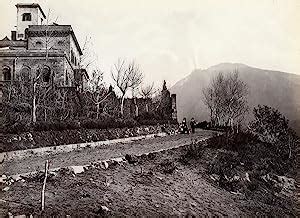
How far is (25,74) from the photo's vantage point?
35.4 feet

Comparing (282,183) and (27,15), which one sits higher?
(27,15)

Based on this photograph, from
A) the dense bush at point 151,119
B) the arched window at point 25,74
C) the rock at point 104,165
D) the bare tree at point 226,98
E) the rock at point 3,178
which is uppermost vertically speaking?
the arched window at point 25,74

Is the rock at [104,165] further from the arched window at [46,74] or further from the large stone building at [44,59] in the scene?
the arched window at [46,74]

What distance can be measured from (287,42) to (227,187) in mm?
2105

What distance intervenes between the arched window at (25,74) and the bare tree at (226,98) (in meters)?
4.96

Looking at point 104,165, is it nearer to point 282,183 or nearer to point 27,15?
point 282,183

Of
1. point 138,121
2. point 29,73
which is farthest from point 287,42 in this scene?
point 29,73

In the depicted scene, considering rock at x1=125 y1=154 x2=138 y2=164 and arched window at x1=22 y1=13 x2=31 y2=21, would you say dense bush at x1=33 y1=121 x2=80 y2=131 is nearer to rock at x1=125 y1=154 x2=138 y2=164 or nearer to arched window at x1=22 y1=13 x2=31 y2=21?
rock at x1=125 y1=154 x2=138 y2=164

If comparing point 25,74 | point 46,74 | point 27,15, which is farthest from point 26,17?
point 25,74

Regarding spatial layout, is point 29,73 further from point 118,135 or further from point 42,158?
point 42,158

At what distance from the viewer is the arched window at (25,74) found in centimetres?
1036

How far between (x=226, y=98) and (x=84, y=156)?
3450 mm

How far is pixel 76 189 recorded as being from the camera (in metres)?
4.33

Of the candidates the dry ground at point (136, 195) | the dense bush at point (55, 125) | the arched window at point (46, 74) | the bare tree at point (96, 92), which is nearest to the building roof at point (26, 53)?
the arched window at point (46, 74)
